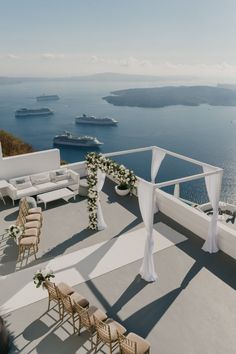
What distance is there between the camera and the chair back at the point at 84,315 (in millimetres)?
5652

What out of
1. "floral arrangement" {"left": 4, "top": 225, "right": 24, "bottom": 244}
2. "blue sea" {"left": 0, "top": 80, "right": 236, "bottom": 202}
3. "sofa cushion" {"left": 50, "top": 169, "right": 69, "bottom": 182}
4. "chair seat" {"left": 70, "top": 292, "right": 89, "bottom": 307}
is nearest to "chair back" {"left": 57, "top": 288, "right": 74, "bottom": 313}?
"chair seat" {"left": 70, "top": 292, "right": 89, "bottom": 307}

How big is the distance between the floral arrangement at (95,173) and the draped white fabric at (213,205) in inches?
86.0

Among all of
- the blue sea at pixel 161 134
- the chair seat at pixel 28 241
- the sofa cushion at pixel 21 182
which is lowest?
the blue sea at pixel 161 134

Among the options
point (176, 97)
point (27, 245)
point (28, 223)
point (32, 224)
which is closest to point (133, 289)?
point (27, 245)

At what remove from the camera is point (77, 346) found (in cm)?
562

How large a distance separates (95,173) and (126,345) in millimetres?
5357

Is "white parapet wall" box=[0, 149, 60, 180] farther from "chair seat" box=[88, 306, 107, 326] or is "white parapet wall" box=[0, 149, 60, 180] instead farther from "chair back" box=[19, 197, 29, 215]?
"chair seat" box=[88, 306, 107, 326]

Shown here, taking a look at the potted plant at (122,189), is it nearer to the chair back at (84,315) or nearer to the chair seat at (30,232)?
the chair seat at (30,232)

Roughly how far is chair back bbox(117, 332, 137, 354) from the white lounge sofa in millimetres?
7146

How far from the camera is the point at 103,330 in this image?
542 centimetres

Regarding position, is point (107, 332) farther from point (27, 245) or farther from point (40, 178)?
point (40, 178)

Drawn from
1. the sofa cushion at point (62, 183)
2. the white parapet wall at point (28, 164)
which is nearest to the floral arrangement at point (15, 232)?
the sofa cushion at point (62, 183)

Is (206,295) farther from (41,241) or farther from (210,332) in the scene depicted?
(41,241)

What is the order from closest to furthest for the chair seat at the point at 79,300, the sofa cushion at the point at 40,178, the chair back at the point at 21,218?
the chair seat at the point at 79,300 → the chair back at the point at 21,218 → the sofa cushion at the point at 40,178
